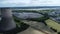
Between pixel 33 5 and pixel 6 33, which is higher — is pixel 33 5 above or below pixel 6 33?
above

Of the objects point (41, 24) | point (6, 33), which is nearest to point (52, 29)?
point (41, 24)

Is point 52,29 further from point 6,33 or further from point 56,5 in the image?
point 6,33

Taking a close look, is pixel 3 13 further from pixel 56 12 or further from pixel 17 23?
pixel 56 12

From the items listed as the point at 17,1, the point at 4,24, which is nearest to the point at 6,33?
the point at 4,24

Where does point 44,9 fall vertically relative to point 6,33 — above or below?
above

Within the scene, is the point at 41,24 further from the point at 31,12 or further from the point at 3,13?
the point at 3,13

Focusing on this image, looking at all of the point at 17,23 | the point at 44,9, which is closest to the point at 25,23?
the point at 17,23
